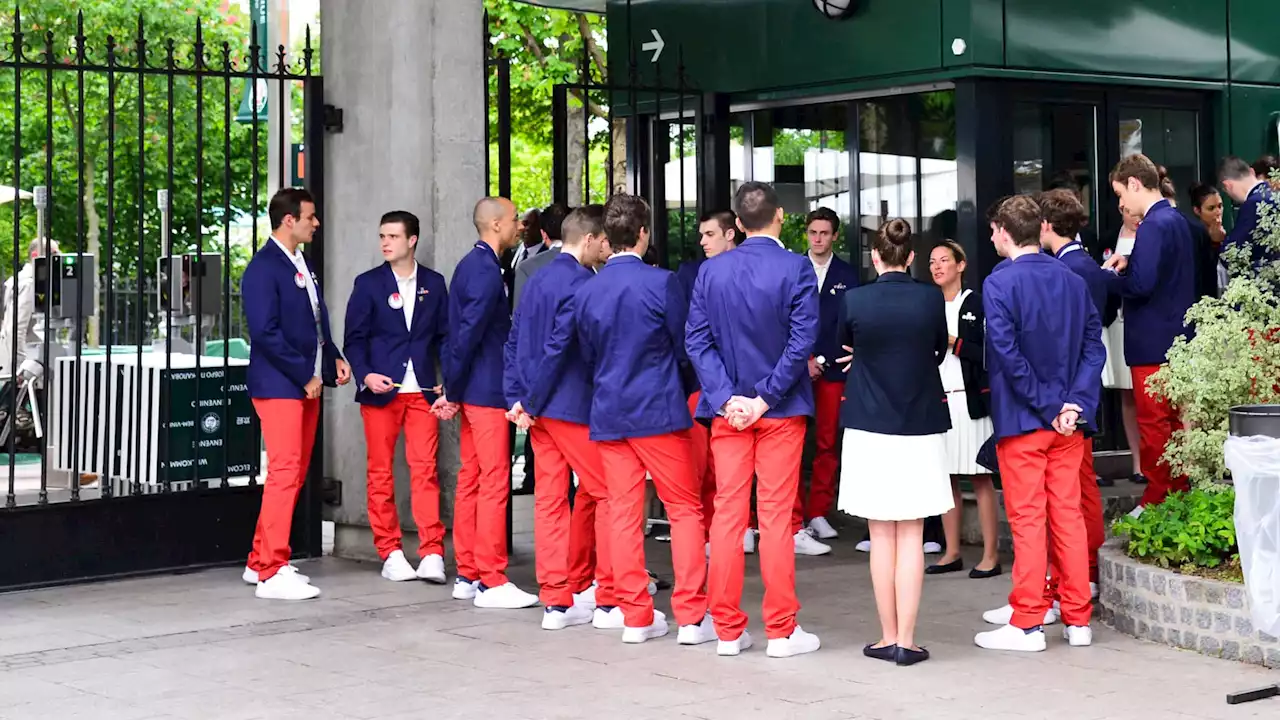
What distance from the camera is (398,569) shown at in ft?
30.9

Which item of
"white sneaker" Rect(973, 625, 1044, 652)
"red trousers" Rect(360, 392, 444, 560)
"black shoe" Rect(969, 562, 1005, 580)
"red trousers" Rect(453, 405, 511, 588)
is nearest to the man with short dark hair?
"white sneaker" Rect(973, 625, 1044, 652)

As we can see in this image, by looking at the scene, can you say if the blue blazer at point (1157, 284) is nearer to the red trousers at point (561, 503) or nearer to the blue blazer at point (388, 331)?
the red trousers at point (561, 503)

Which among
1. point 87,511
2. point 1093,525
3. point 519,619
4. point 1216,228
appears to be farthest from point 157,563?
point 1216,228

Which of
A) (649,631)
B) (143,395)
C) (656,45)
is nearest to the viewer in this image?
(649,631)

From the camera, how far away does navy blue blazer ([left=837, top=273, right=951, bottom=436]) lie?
718cm

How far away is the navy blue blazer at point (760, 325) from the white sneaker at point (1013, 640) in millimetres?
1242

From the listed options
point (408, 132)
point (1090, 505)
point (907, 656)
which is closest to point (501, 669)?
point (907, 656)

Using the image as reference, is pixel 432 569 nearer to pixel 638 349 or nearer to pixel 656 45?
pixel 638 349

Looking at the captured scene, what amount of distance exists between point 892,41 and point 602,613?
446 centimetres

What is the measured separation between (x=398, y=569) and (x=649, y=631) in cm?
209

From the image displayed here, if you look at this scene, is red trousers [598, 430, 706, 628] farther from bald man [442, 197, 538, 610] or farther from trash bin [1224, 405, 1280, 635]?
trash bin [1224, 405, 1280, 635]

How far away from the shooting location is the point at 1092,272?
28.1ft

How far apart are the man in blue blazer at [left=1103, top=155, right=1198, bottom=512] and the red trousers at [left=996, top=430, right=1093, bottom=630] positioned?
5.89ft

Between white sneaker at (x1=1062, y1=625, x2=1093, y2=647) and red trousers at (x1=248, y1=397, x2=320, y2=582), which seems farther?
red trousers at (x1=248, y1=397, x2=320, y2=582)
